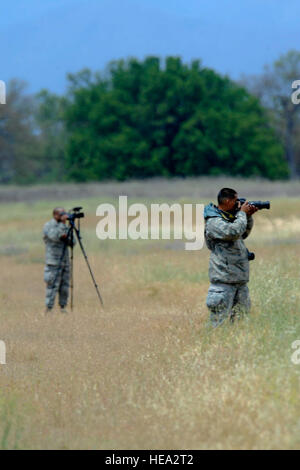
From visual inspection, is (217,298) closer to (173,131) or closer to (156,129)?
(173,131)

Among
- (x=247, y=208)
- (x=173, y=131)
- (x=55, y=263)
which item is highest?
(x=173, y=131)

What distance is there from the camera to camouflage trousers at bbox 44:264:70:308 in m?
14.6

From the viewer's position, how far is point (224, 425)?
6.21m

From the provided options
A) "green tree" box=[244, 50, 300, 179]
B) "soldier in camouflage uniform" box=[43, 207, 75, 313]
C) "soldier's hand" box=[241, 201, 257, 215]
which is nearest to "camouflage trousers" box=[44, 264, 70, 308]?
"soldier in camouflage uniform" box=[43, 207, 75, 313]

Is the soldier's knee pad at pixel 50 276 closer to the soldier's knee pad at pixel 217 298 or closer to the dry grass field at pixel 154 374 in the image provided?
the dry grass field at pixel 154 374

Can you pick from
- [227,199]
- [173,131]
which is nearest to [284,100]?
[173,131]

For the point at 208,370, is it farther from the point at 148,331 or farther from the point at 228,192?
the point at 148,331

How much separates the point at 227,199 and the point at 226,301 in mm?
1204

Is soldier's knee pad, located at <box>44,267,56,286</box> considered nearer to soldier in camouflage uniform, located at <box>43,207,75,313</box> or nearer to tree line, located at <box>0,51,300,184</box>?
soldier in camouflage uniform, located at <box>43,207,75,313</box>

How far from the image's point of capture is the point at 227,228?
9008 mm

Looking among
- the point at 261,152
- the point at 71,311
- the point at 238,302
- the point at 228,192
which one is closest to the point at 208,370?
the point at 238,302

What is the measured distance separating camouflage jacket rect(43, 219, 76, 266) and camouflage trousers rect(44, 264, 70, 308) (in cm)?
14

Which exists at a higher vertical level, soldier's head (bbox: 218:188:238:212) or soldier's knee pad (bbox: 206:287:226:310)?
soldier's head (bbox: 218:188:238:212)
